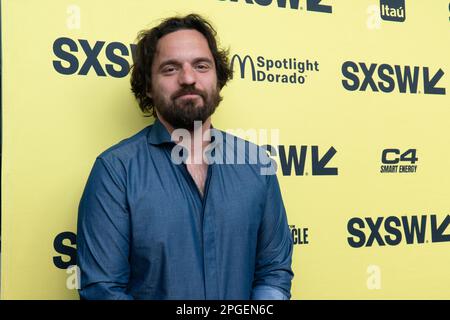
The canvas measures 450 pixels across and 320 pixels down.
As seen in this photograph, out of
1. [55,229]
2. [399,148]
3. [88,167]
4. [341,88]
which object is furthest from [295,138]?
[55,229]

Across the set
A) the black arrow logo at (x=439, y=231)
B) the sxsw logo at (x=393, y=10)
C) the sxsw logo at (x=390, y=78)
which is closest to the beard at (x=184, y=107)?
the sxsw logo at (x=390, y=78)

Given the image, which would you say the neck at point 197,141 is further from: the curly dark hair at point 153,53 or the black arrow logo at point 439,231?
the black arrow logo at point 439,231

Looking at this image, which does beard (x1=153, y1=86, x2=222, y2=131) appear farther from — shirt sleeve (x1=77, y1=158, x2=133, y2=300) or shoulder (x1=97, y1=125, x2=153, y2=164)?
shirt sleeve (x1=77, y1=158, x2=133, y2=300)

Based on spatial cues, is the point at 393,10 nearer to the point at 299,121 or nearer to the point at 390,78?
the point at 390,78

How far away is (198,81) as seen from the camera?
115 centimetres

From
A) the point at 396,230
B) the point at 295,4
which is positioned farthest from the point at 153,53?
the point at 396,230

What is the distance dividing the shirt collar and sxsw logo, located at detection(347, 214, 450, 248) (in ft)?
2.56

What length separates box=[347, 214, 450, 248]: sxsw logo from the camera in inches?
61.5

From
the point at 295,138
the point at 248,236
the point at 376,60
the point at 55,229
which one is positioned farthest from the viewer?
the point at 376,60

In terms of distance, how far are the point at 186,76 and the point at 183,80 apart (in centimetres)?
1

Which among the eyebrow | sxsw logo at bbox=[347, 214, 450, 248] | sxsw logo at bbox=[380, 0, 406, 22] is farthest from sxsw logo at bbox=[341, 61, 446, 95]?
the eyebrow

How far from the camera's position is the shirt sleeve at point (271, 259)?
3.72 feet
